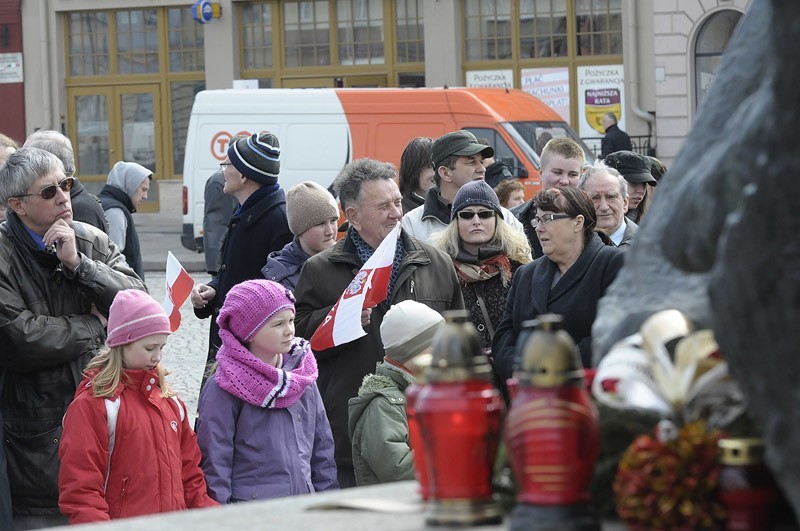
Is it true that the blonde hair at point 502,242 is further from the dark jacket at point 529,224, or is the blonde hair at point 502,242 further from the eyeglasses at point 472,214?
the dark jacket at point 529,224

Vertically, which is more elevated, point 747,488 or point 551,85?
point 551,85

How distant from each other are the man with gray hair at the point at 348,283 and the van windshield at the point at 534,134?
1028 centimetres

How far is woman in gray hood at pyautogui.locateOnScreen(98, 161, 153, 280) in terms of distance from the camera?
8758mm

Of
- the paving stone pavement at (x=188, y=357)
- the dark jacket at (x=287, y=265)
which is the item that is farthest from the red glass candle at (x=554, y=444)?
the paving stone pavement at (x=188, y=357)

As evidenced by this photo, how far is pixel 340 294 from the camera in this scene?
241 inches

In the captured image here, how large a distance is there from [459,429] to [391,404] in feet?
9.57

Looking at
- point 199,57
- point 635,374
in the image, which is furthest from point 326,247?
point 199,57

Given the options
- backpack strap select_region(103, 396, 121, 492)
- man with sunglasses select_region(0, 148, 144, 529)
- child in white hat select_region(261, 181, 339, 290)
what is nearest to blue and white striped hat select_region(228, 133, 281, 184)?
child in white hat select_region(261, 181, 339, 290)

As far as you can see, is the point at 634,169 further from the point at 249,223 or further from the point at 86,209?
the point at 86,209

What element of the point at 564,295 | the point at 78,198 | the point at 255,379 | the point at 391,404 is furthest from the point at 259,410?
the point at 78,198

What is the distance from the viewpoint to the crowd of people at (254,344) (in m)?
5.07

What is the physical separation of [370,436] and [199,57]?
24.4 metres

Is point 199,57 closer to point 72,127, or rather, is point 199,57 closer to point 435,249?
point 72,127

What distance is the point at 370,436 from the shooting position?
5.12 metres
